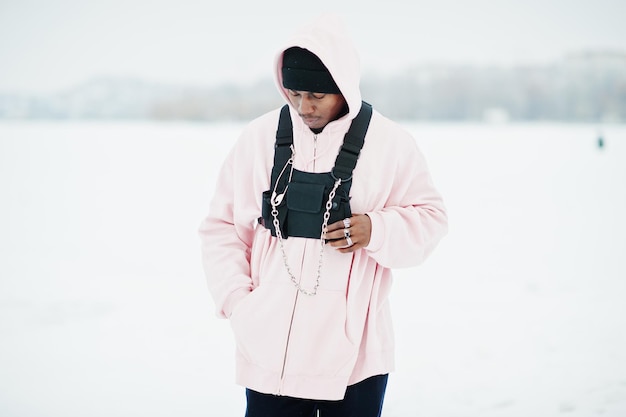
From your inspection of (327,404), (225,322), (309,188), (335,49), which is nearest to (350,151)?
(309,188)

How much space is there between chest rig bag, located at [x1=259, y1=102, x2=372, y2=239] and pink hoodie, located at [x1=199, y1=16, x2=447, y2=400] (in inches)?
1.1

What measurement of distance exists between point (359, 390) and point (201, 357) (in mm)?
1837

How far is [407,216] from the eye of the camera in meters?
1.28

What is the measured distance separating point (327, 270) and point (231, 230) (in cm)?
29

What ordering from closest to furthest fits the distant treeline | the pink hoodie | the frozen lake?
the pink hoodie < the frozen lake < the distant treeline

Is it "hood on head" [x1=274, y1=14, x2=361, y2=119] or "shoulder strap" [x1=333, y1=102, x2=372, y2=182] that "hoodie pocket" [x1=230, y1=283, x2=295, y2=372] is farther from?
"hood on head" [x1=274, y1=14, x2=361, y2=119]

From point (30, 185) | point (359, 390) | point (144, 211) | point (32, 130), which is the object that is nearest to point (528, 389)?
point (359, 390)

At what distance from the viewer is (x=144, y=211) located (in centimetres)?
646

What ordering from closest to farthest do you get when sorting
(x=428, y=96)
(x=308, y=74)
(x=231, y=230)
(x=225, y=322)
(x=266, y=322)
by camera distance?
(x=308, y=74) → (x=266, y=322) → (x=231, y=230) → (x=225, y=322) → (x=428, y=96)

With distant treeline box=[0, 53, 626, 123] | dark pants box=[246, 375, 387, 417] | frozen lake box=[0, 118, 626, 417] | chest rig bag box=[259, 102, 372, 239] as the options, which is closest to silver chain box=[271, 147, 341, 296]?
chest rig bag box=[259, 102, 372, 239]

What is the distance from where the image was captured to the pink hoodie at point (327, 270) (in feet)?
4.20

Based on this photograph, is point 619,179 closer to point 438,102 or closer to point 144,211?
point 144,211

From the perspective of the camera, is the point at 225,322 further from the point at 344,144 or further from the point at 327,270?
the point at 344,144

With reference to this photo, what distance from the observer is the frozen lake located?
2633 mm
